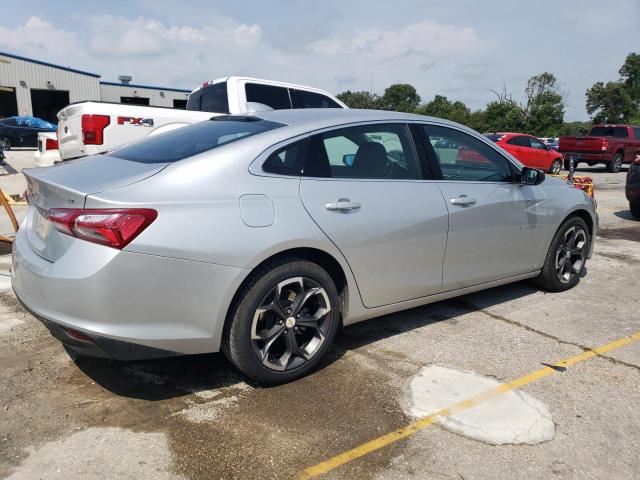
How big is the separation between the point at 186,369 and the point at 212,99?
583 cm

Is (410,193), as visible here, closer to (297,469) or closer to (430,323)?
(430,323)

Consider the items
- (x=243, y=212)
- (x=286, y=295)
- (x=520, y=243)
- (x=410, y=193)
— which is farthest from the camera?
(x=520, y=243)

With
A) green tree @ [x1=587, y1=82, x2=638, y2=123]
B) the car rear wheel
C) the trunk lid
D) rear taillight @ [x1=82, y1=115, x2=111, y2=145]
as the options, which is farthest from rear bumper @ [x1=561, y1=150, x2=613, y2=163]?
green tree @ [x1=587, y1=82, x2=638, y2=123]

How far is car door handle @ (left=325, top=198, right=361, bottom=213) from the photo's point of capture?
10.3 feet

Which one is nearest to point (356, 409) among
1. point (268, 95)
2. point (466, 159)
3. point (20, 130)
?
point (466, 159)

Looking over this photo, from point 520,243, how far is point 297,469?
9.32ft

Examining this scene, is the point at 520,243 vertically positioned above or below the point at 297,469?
above

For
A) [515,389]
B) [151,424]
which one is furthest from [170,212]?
[515,389]

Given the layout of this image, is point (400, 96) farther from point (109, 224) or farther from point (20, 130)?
point (109, 224)

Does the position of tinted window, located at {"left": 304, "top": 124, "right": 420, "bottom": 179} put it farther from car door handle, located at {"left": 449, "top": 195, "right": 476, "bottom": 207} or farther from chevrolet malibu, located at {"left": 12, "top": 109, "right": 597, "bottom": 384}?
car door handle, located at {"left": 449, "top": 195, "right": 476, "bottom": 207}

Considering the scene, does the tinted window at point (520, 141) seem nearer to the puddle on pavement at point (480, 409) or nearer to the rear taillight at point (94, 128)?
the rear taillight at point (94, 128)

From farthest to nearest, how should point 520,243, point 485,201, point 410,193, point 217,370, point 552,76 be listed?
1. point 552,76
2. point 520,243
3. point 485,201
4. point 410,193
5. point 217,370

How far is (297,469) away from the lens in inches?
93.4

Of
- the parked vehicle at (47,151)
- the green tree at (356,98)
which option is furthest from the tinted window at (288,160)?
the green tree at (356,98)
